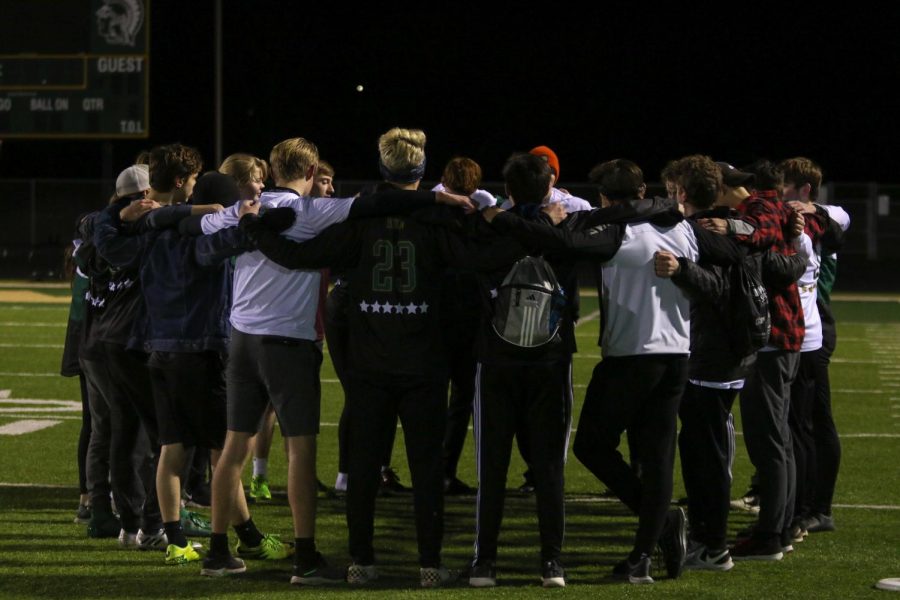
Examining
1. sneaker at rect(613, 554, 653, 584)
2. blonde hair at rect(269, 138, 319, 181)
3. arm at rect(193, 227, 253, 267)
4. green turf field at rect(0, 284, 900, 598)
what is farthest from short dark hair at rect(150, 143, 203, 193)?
sneaker at rect(613, 554, 653, 584)

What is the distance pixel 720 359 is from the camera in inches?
264

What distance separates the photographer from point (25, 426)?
1108 cm

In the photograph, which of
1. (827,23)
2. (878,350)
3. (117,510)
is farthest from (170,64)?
(117,510)

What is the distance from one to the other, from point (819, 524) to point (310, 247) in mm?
3214

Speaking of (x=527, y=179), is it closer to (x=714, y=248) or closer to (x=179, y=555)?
(x=714, y=248)

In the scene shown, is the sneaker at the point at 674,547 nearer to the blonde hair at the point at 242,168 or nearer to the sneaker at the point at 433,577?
the sneaker at the point at 433,577

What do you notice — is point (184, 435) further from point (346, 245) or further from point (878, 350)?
point (878, 350)

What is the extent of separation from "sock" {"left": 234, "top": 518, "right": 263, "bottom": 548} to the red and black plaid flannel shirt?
255cm

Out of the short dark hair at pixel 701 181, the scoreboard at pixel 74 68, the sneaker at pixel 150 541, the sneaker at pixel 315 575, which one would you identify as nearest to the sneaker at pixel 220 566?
the sneaker at pixel 315 575

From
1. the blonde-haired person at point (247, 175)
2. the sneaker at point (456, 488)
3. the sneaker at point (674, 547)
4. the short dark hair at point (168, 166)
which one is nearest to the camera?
the sneaker at point (674, 547)

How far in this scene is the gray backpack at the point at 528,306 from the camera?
20.1 ft

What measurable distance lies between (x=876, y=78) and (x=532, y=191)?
51.0 m

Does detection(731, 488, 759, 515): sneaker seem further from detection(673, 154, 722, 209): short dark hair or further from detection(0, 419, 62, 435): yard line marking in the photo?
detection(0, 419, 62, 435): yard line marking

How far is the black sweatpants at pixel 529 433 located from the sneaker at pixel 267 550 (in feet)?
3.50
